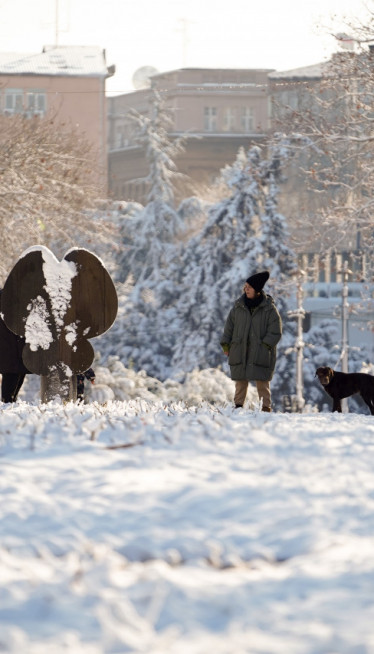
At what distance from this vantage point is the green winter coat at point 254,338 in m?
14.3

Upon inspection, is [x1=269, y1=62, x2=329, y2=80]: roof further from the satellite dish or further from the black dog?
the black dog

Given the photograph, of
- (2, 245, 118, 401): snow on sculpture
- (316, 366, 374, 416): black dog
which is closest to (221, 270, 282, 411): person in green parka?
(2, 245, 118, 401): snow on sculpture

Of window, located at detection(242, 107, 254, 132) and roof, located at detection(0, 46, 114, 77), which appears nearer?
roof, located at detection(0, 46, 114, 77)

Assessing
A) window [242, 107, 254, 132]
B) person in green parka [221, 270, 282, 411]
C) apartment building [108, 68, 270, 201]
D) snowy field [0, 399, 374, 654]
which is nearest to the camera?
snowy field [0, 399, 374, 654]

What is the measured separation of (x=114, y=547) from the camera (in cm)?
624

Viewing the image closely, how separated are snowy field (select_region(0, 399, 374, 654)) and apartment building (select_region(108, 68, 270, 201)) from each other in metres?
85.6

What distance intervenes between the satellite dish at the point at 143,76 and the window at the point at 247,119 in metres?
7.69

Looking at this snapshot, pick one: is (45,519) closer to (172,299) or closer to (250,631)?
(250,631)

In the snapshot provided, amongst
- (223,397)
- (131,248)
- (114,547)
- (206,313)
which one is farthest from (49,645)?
(131,248)

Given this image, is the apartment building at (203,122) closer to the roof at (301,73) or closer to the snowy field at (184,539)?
the roof at (301,73)

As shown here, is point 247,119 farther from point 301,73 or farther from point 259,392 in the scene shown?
point 259,392

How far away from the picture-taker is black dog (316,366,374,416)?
16.4m

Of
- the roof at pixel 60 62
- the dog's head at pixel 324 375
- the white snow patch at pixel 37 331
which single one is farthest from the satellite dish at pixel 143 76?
the white snow patch at pixel 37 331

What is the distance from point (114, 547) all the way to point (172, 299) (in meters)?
53.9
